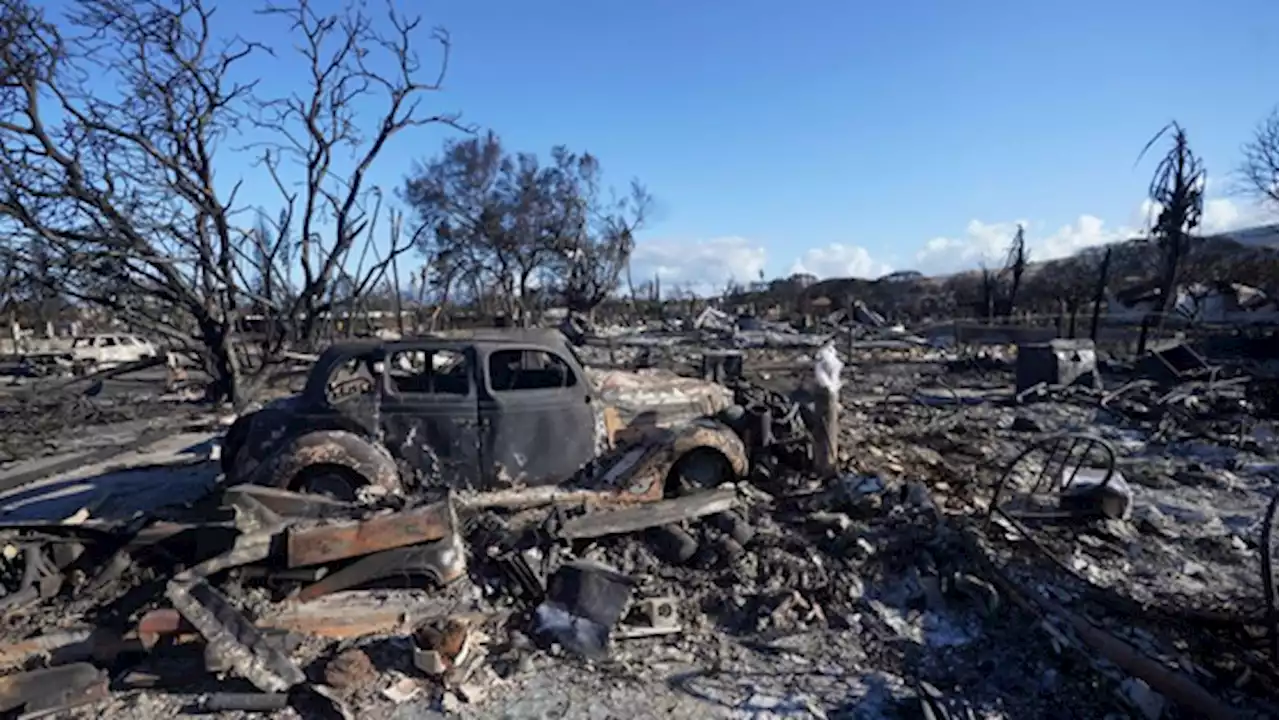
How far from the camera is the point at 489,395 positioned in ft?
19.8

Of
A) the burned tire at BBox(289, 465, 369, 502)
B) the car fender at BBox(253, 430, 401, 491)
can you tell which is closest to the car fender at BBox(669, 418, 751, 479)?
the car fender at BBox(253, 430, 401, 491)

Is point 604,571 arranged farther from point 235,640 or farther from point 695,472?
point 235,640

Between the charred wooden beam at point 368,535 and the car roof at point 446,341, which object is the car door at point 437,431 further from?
the charred wooden beam at point 368,535

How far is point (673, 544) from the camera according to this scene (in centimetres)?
542

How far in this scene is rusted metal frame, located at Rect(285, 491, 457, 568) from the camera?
15.6 ft

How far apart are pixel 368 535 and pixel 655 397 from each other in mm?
3065

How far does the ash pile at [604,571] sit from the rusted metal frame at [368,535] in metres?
0.01

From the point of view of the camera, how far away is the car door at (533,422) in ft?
19.9

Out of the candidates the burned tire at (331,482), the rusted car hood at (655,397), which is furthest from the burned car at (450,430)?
the rusted car hood at (655,397)

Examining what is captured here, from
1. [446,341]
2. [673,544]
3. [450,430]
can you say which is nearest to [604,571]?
[673,544]

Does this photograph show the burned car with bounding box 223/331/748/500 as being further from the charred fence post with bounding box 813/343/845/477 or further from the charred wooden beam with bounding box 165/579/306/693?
the charred wooden beam with bounding box 165/579/306/693

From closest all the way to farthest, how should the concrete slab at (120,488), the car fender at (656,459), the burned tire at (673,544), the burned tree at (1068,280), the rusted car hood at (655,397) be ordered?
the burned tire at (673,544)
the car fender at (656,459)
the rusted car hood at (655,397)
the concrete slab at (120,488)
the burned tree at (1068,280)

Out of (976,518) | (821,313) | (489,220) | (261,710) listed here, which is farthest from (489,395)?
(821,313)

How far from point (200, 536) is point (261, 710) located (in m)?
1.72
